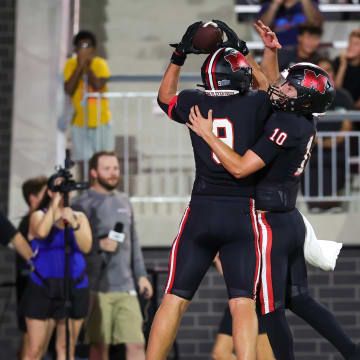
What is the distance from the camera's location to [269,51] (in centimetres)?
655

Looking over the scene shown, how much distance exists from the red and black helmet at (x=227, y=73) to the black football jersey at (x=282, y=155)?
254 mm

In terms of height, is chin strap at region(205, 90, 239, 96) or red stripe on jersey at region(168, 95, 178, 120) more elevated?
chin strap at region(205, 90, 239, 96)

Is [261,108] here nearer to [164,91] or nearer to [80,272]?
[164,91]

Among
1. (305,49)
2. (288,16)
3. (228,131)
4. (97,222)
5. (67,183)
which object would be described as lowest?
(97,222)

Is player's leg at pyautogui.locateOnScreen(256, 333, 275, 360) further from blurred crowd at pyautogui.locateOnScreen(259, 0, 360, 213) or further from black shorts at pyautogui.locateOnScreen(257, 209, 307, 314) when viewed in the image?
blurred crowd at pyautogui.locateOnScreen(259, 0, 360, 213)

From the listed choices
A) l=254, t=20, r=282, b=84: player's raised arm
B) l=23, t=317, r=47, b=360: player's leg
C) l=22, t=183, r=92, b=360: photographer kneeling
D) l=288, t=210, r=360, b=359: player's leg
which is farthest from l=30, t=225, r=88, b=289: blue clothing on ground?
l=288, t=210, r=360, b=359: player's leg

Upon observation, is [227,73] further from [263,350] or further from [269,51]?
[263,350]

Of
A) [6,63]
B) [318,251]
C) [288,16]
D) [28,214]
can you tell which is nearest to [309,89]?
[318,251]

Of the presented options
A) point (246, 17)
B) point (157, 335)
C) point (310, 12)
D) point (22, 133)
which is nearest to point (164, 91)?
point (157, 335)

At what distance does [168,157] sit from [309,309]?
424 centimetres

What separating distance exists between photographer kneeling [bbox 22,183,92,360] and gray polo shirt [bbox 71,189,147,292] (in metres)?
0.41

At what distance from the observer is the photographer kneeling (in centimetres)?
819

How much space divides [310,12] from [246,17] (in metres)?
1.12

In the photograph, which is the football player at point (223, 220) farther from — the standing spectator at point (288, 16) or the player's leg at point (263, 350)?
the standing spectator at point (288, 16)
